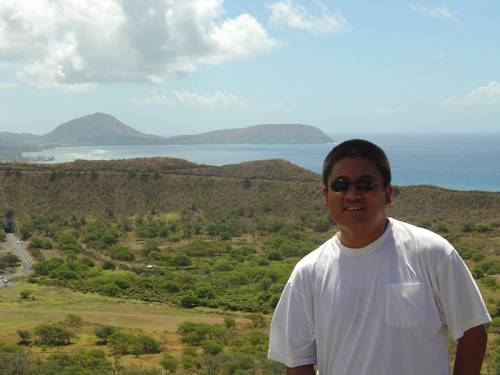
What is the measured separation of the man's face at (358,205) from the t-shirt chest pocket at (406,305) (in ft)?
0.85

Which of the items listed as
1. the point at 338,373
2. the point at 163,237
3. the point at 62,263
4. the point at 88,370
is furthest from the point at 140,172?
the point at 338,373

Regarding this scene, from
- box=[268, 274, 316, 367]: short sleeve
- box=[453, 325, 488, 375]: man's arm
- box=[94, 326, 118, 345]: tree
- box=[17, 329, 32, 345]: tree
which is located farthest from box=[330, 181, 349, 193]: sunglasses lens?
box=[17, 329, 32, 345]: tree

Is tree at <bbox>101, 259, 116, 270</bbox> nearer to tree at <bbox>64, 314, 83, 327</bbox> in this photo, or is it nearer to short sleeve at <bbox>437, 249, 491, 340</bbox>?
tree at <bbox>64, 314, 83, 327</bbox>

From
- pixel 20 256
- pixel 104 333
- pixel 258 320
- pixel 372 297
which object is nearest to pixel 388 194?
pixel 372 297

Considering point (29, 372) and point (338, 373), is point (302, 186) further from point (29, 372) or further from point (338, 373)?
point (338, 373)

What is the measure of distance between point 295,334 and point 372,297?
1.26 feet

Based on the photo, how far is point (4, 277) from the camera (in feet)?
125

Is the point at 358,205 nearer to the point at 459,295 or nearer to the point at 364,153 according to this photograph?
the point at 364,153

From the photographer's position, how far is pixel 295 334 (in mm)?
2113

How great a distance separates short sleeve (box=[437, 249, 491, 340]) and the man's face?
33 centimetres

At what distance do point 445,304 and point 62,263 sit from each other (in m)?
43.9

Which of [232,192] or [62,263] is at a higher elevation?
[232,192]

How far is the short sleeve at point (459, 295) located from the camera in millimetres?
1891

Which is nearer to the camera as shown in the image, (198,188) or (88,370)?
(88,370)
